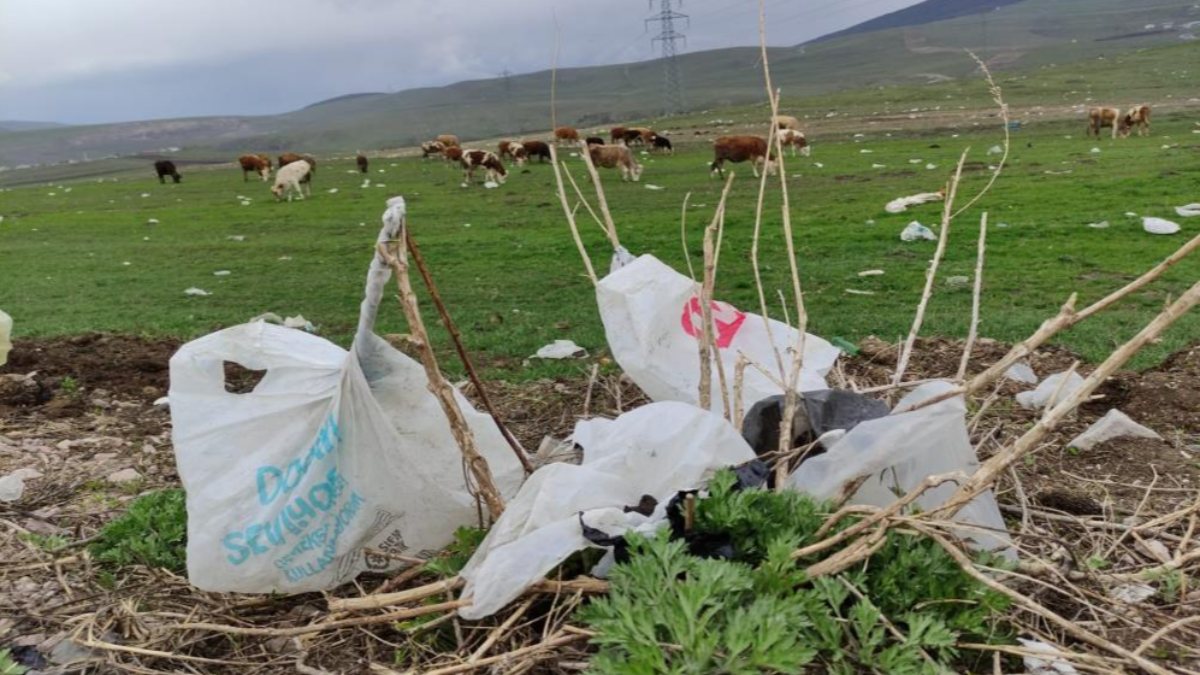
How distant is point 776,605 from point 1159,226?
10.9 m

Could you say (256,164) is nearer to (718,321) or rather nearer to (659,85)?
(718,321)

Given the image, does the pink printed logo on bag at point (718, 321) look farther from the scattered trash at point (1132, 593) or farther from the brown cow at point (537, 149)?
the brown cow at point (537, 149)

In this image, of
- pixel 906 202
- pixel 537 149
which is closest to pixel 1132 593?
pixel 906 202

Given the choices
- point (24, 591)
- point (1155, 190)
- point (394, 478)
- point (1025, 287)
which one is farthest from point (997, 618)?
point (1155, 190)

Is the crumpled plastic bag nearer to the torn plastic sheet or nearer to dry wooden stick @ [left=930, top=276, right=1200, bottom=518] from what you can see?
the torn plastic sheet

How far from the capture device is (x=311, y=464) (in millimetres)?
2631

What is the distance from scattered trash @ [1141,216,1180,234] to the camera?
34.8 ft

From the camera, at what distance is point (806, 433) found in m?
2.99

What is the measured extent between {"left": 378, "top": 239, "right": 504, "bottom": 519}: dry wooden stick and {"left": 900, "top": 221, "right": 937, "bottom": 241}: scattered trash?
9668 mm

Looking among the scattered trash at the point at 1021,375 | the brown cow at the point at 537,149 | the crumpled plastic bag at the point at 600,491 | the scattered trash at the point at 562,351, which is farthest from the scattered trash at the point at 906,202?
the brown cow at the point at 537,149

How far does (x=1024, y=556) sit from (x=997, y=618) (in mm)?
550

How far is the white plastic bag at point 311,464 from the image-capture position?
259 centimetres

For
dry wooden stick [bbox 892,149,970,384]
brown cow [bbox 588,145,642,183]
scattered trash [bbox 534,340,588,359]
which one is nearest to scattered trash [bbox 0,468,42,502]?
scattered trash [bbox 534,340,588,359]

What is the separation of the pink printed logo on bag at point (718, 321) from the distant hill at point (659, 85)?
6959 cm
